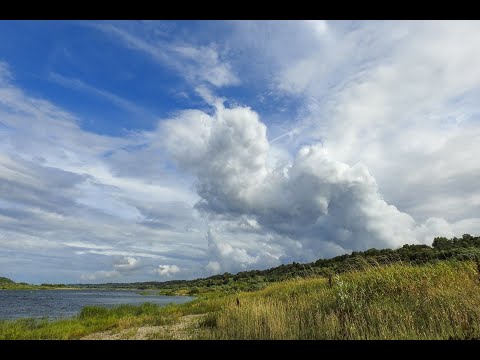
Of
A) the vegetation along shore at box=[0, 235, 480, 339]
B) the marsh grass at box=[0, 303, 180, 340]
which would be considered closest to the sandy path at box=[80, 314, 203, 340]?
the vegetation along shore at box=[0, 235, 480, 339]

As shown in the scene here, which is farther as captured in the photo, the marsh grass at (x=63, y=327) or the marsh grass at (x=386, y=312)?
the marsh grass at (x=63, y=327)

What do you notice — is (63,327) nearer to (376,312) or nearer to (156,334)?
(156,334)

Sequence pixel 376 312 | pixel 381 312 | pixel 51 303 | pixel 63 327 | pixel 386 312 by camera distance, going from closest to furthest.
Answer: pixel 381 312, pixel 386 312, pixel 376 312, pixel 63 327, pixel 51 303

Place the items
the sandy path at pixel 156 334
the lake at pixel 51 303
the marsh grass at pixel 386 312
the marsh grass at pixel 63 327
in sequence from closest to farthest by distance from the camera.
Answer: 1. the marsh grass at pixel 386 312
2. the sandy path at pixel 156 334
3. the marsh grass at pixel 63 327
4. the lake at pixel 51 303

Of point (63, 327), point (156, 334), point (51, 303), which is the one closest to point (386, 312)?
point (156, 334)

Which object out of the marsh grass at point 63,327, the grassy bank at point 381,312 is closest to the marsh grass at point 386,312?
the grassy bank at point 381,312

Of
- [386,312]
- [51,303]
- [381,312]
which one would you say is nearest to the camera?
[381,312]

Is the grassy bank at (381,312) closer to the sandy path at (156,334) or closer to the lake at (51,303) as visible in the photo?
the sandy path at (156,334)

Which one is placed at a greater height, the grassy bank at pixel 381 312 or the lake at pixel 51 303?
the lake at pixel 51 303

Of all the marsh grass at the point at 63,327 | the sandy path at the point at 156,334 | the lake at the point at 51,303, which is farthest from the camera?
the lake at the point at 51,303

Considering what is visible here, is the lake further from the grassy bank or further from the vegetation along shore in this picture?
the grassy bank
